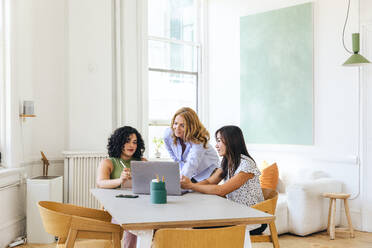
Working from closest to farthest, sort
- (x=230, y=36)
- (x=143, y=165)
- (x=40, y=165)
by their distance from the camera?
(x=143, y=165)
(x=40, y=165)
(x=230, y=36)

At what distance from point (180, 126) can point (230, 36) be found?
364 cm

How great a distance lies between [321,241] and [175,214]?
3106mm

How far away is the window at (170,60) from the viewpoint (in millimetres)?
6711

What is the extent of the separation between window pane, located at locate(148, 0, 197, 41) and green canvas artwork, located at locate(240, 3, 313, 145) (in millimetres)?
930

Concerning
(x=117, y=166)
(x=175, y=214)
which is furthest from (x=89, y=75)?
(x=175, y=214)

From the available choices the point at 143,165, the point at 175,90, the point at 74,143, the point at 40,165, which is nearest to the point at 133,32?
the point at 175,90

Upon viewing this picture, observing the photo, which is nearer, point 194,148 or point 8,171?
point 194,148

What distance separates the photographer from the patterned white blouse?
10.00ft

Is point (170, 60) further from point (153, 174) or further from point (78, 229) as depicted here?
point (78, 229)

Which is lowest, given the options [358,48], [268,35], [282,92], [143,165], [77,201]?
[77,201]

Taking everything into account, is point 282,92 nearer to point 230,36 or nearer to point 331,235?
point 230,36

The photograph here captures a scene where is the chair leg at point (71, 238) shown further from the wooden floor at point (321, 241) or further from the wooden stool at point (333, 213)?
the wooden stool at point (333, 213)

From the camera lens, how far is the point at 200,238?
2072mm

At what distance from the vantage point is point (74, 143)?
17.9 ft
